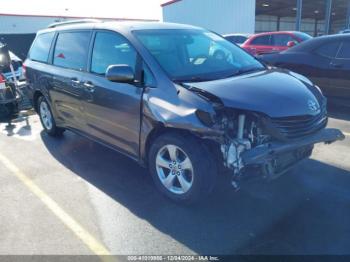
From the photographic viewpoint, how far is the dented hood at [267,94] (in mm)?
3266

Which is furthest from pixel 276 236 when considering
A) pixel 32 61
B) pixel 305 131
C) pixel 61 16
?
pixel 61 16

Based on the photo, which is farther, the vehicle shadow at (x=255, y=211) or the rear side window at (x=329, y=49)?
the rear side window at (x=329, y=49)

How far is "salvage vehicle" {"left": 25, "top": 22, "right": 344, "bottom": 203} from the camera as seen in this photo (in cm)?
325

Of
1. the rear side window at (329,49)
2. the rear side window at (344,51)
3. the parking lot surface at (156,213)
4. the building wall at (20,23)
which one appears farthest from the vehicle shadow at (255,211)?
the building wall at (20,23)

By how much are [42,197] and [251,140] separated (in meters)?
2.39

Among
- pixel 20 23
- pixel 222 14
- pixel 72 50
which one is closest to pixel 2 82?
pixel 72 50

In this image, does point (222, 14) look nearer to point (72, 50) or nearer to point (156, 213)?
point (72, 50)

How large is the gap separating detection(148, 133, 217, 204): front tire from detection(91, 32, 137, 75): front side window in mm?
1001

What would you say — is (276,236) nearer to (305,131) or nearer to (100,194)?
(305,131)

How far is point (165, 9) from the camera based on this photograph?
98.2ft

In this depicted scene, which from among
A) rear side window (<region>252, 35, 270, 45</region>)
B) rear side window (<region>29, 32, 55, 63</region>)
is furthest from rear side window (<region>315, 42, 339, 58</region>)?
rear side window (<region>252, 35, 270, 45</region>)

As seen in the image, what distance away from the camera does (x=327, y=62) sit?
6.65 m

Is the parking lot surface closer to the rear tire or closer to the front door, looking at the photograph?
the front door

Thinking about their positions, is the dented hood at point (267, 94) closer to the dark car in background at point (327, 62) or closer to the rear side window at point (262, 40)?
the dark car in background at point (327, 62)
